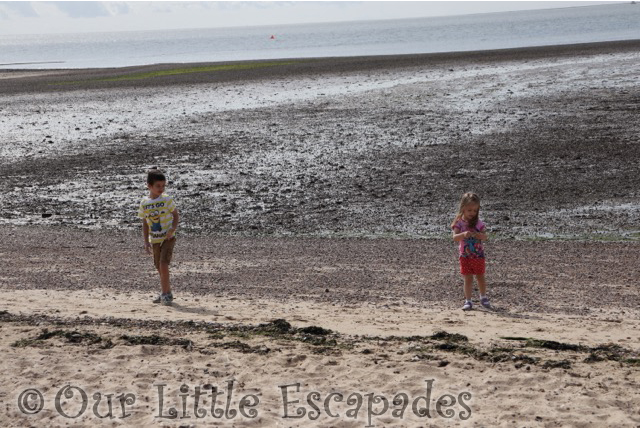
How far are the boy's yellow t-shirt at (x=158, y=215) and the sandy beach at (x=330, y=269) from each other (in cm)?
84

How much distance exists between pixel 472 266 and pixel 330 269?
2.53 metres

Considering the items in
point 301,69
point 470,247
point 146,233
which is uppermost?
point 301,69

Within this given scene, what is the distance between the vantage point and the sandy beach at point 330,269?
643cm

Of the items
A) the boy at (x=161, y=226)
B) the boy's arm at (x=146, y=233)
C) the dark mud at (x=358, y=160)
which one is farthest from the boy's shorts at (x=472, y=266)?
the dark mud at (x=358, y=160)

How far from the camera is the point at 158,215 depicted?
30.7ft

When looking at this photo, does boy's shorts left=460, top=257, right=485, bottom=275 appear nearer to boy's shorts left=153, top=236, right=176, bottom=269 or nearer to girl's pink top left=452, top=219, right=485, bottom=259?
girl's pink top left=452, top=219, right=485, bottom=259

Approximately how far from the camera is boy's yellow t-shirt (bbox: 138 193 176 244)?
30.7 feet

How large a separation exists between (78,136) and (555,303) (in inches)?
743

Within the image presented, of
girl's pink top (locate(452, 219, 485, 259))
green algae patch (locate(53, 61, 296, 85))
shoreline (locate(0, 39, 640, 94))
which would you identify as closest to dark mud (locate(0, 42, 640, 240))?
girl's pink top (locate(452, 219, 485, 259))

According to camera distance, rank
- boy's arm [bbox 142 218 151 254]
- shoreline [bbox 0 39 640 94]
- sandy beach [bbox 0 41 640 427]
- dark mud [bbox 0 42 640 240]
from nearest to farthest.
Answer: sandy beach [bbox 0 41 640 427] → boy's arm [bbox 142 218 151 254] → dark mud [bbox 0 42 640 240] → shoreline [bbox 0 39 640 94]

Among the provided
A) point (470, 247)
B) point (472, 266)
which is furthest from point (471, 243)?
point (472, 266)

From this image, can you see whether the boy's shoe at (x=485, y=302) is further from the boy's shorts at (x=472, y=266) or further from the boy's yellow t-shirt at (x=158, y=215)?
the boy's yellow t-shirt at (x=158, y=215)

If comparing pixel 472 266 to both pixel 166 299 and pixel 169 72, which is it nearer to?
pixel 166 299

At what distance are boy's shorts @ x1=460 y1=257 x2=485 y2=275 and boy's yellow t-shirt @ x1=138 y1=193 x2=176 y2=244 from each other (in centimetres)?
328
